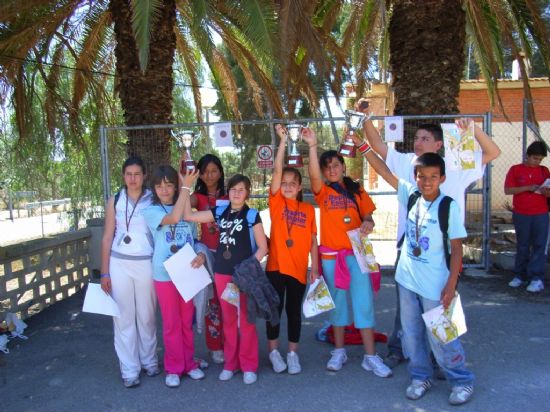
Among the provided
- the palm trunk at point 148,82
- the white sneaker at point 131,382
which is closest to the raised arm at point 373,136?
the white sneaker at point 131,382

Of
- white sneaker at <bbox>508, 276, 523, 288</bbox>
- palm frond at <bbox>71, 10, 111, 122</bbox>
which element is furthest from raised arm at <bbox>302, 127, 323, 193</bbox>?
palm frond at <bbox>71, 10, 111, 122</bbox>

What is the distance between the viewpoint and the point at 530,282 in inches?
241

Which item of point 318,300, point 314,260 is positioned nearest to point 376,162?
point 314,260

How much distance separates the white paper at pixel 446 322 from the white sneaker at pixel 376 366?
2.34 ft

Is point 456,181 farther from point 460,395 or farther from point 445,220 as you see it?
point 460,395

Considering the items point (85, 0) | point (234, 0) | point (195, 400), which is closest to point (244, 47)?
point (85, 0)

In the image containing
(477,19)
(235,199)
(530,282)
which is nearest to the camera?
(235,199)

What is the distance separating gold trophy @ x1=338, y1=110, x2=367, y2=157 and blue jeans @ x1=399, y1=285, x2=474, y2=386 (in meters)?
1.14

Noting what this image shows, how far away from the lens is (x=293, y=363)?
13.2ft

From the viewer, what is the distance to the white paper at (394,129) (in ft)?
19.9

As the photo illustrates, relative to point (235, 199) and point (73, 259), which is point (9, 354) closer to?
point (73, 259)

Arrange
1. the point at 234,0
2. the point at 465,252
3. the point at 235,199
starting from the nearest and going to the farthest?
the point at 235,199
the point at 234,0
the point at 465,252

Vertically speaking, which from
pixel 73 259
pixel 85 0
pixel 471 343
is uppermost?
pixel 85 0

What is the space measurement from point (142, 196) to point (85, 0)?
558cm
